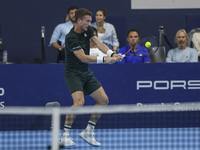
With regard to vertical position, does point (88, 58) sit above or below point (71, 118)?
above

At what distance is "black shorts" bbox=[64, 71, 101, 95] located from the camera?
17.4 ft

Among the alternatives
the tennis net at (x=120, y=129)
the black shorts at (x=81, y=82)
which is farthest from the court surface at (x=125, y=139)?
Result: the black shorts at (x=81, y=82)

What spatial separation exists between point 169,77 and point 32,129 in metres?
2.20

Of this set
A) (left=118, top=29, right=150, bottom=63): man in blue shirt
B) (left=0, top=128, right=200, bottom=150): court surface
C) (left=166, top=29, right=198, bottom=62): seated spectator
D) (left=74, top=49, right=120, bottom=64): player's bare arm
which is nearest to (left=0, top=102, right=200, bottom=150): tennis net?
(left=0, top=128, right=200, bottom=150): court surface

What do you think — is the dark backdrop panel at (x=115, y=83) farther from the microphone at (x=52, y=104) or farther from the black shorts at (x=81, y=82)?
the black shorts at (x=81, y=82)

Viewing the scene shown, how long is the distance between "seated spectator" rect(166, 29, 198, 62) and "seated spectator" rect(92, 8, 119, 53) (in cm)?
101

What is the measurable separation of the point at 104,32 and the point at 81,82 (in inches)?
92.3

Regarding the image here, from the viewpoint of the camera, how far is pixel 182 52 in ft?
23.1

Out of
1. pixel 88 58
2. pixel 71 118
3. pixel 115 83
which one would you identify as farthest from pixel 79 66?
pixel 115 83

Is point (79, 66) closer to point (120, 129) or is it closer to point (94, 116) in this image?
point (94, 116)

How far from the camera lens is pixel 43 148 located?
5168 mm

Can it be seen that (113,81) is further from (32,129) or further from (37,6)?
(37,6)

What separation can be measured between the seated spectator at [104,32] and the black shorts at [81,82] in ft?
6.61

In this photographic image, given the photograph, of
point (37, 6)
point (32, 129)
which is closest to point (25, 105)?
point (32, 129)
